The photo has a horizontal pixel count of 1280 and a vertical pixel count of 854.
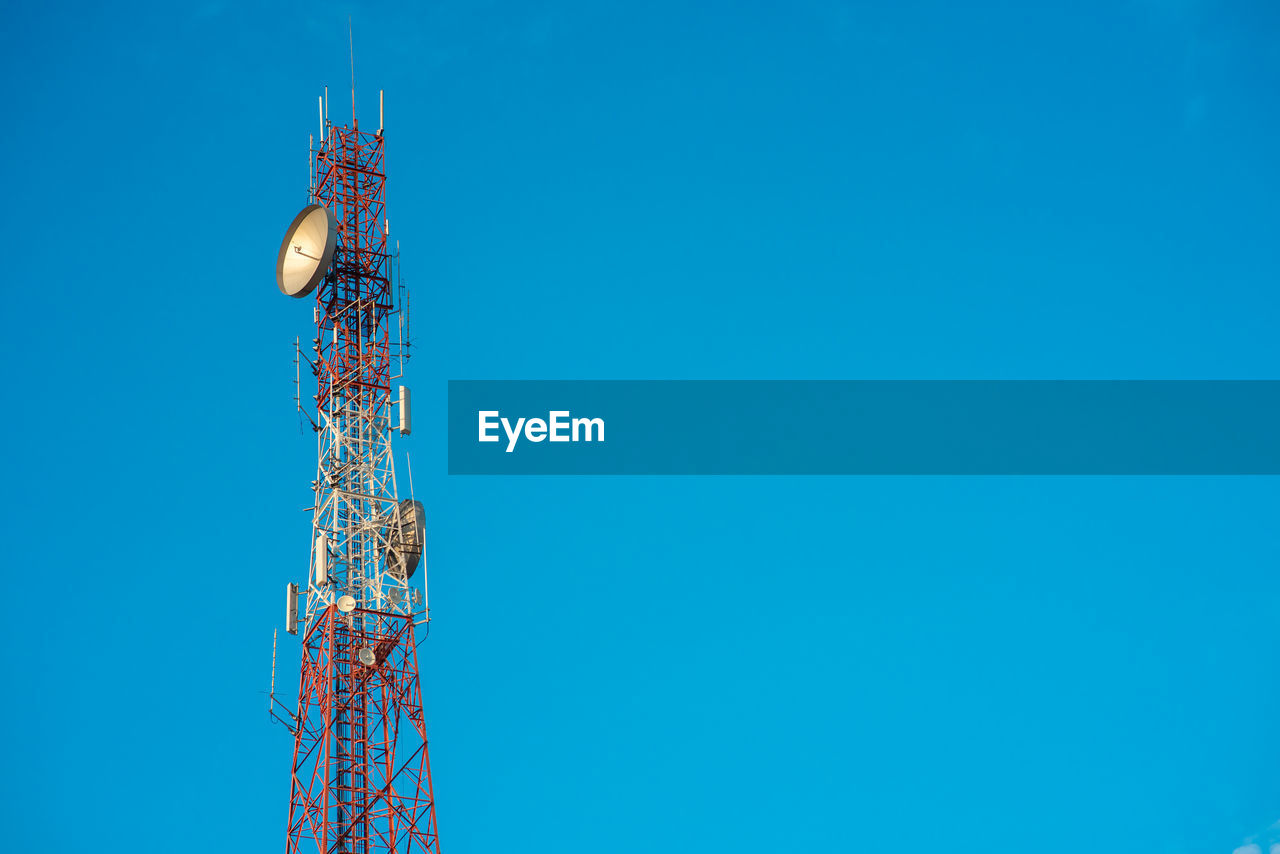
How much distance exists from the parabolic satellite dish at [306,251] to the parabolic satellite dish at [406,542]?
34.4 ft

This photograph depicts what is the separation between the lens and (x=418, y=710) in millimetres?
87000

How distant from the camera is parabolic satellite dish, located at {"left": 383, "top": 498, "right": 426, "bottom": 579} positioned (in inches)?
3487

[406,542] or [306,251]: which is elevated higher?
[306,251]

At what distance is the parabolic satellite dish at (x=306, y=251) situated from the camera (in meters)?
90.8

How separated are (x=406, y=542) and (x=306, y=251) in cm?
1295

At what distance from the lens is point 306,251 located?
91.6 meters

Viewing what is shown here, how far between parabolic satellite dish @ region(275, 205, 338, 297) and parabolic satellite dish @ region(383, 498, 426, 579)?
10488 mm

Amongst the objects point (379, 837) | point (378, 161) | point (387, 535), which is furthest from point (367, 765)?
point (378, 161)

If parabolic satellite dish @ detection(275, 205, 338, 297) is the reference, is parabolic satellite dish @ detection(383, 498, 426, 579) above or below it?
below

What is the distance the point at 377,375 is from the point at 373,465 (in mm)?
3885

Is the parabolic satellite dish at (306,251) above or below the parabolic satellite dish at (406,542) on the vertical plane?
above

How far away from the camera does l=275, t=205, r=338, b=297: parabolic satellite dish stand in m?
90.8

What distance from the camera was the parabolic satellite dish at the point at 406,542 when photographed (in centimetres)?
8856

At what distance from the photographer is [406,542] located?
88750 millimetres
